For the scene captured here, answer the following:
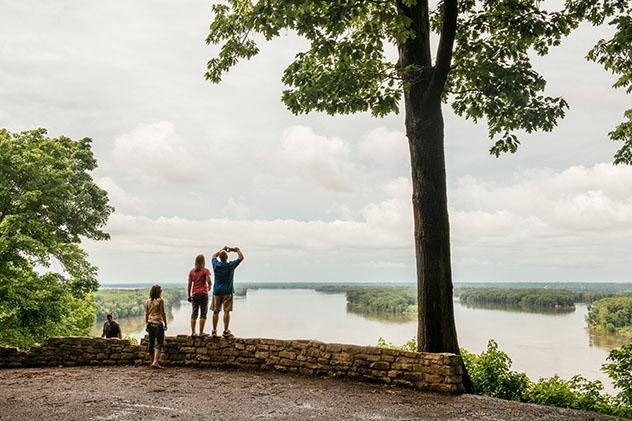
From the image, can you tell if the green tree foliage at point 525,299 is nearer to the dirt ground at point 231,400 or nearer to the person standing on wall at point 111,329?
the person standing on wall at point 111,329

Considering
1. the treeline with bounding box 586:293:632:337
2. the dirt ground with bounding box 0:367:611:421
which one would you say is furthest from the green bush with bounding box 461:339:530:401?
the treeline with bounding box 586:293:632:337

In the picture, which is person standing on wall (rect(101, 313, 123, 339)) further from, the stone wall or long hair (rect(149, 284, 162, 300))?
long hair (rect(149, 284, 162, 300))

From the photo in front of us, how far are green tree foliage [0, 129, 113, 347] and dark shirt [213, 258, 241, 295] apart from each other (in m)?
12.2

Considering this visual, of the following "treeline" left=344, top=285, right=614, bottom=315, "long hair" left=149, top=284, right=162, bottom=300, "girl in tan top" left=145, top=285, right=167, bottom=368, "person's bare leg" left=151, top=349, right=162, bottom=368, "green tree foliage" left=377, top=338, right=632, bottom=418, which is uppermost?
"long hair" left=149, top=284, right=162, bottom=300

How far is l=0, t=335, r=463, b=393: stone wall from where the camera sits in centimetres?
757

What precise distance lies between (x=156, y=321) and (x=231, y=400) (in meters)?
3.06

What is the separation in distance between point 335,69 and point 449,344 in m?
5.14

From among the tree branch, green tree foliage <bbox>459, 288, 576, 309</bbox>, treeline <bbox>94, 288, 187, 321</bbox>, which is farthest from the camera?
green tree foliage <bbox>459, 288, 576, 309</bbox>

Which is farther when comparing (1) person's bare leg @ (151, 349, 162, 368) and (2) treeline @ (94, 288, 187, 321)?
(2) treeline @ (94, 288, 187, 321)

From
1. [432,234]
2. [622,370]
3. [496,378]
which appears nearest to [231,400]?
[432,234]

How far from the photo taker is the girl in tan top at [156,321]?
9438 mm

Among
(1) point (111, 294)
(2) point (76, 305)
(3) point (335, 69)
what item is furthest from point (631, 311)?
(1) point (111, 294)

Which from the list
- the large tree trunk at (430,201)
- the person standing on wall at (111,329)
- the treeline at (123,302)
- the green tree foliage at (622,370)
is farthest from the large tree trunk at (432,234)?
the treeline at (123,302)

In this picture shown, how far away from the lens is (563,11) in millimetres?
9594
